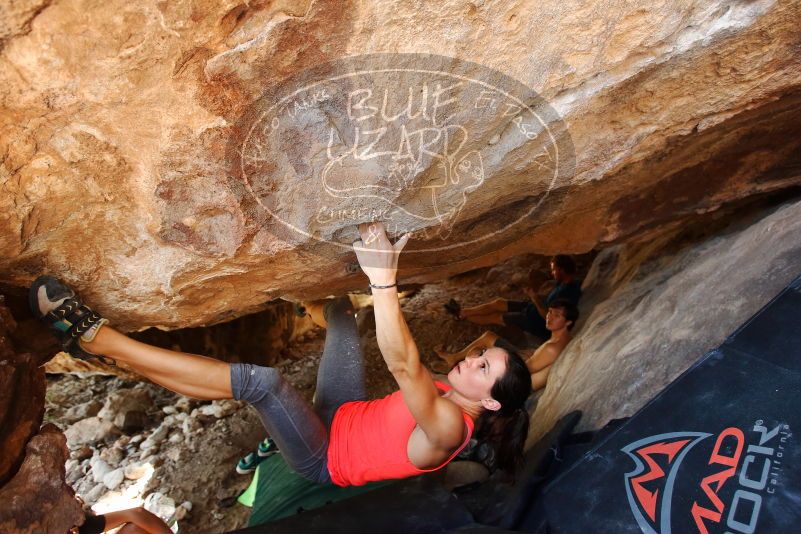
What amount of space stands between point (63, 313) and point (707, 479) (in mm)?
1987

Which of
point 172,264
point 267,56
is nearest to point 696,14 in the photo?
point 267,56

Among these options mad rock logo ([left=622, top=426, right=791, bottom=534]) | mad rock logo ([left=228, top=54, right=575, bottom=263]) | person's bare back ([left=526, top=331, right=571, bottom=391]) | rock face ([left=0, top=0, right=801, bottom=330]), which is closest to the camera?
rock face ([left=0, top=0, right=801, bottom=330])

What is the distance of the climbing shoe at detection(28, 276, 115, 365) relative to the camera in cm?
148

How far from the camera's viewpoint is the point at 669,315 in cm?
228

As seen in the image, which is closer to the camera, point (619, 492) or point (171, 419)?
point (619, 492)

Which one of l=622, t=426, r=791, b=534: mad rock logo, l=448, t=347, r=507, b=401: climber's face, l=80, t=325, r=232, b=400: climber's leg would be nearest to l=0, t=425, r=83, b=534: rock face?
l=80, t=325, r=232, b=400: climber's leg

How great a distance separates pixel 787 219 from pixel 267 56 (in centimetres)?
219

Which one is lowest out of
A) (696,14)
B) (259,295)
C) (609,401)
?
(609,401)

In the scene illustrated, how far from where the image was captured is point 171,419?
10.7 ft

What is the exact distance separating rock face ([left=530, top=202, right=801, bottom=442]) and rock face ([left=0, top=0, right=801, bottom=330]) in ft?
1.75

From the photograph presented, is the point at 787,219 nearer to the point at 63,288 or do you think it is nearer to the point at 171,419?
the point at 63,288

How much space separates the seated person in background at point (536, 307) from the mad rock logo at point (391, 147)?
228 cm

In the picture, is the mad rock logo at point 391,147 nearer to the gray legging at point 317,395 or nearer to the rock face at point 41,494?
the gray legging at point 317,395

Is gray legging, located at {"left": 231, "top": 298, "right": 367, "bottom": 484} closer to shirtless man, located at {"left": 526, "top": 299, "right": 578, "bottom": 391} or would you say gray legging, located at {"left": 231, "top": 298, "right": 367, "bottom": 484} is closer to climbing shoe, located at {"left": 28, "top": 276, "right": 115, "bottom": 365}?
climbing shoe, located at {"left": 28, "top": 276, "right": 115, "bottom": 365}
